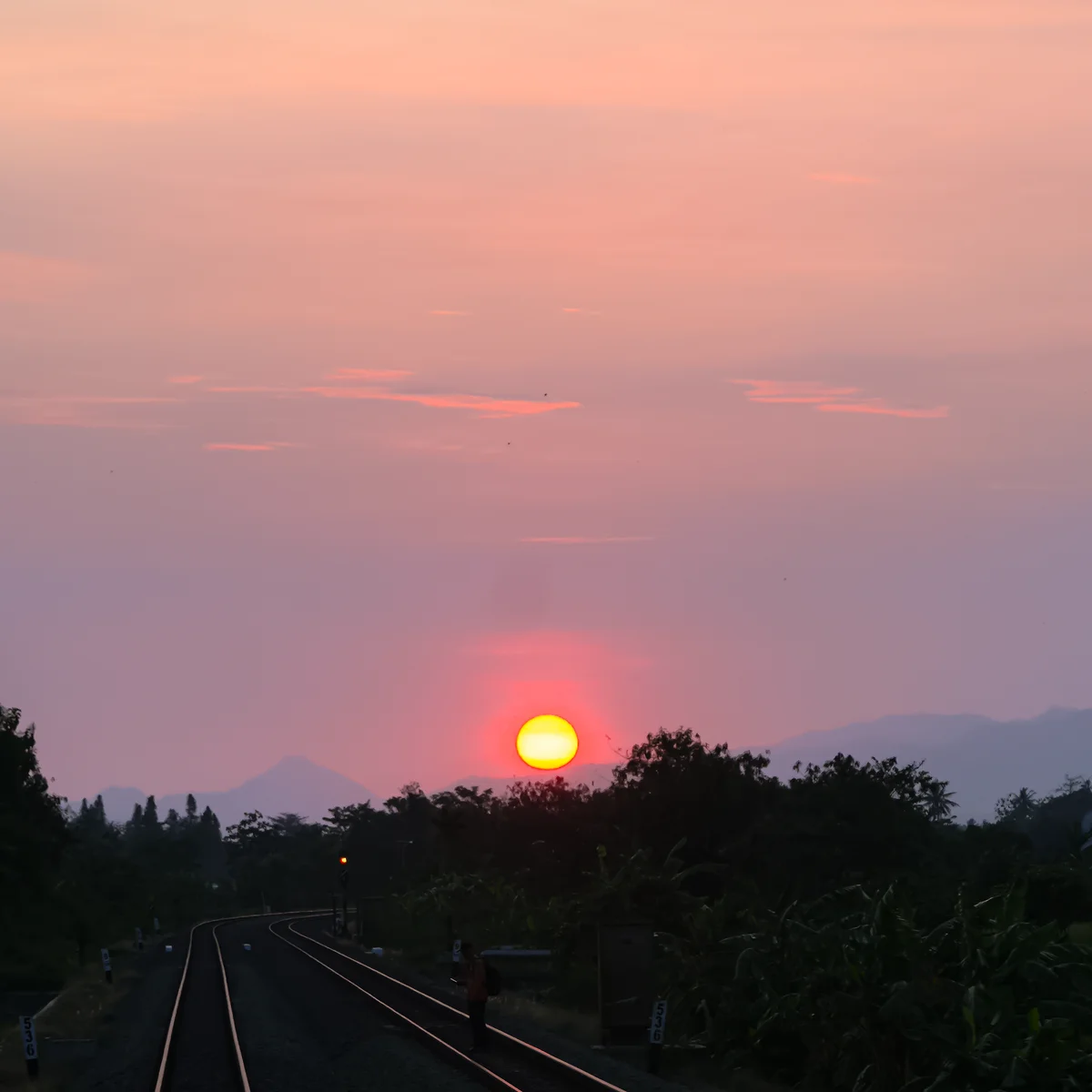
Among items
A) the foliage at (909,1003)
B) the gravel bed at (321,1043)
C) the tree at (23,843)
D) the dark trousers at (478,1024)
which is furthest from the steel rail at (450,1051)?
the tree at (23,843)

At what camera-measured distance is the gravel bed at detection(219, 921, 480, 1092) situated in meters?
23.2

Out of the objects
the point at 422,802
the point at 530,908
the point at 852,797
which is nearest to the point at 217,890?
the point at 422,802

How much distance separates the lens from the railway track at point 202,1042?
23766 mm

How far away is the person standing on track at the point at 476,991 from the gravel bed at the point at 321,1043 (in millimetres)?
820

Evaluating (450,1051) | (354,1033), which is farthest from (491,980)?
(354,1033)

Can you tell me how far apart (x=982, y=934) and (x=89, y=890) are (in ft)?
257

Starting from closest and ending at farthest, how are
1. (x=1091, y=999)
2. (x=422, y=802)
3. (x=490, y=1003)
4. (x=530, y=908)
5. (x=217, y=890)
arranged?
(x=1091, y=999) → (x=490, y=1003) → (x=530, y=908) → (x=217, y=890) → (x=422, y=802)

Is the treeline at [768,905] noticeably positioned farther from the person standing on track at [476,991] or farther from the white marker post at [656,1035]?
the person standing on track at [476,991]

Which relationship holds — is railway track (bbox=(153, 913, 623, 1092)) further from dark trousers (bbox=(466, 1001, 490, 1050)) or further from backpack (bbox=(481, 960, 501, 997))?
backpack (bbox=(481, 960, 501, 997))

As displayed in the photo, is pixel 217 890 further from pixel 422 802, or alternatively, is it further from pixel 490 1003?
pixel 490 1003

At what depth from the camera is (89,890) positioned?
8938cm

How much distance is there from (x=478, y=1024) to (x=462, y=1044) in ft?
5.08

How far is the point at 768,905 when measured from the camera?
40562 mm

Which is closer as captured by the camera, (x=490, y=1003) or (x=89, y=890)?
(x=490, y=1003)
